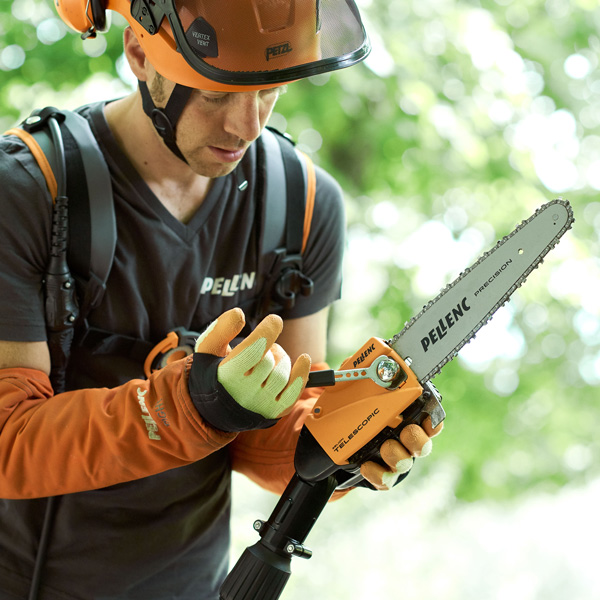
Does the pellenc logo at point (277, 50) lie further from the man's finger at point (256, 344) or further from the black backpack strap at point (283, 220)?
the man's finger at point (256, 344)

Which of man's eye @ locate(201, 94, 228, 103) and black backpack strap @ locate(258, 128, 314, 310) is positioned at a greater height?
man's eye @ locate(201, 94, 228, 103)

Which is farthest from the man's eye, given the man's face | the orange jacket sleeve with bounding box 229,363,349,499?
the orange jacket sleeve with bounding box 229,363,349,499

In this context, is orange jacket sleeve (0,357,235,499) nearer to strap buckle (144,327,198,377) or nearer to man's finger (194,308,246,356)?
man's finger (194,308,246,356)

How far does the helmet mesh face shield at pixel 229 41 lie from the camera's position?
4.70 ft

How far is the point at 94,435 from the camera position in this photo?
142cm

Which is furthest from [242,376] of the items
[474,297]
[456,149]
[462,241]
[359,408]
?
[462,241]

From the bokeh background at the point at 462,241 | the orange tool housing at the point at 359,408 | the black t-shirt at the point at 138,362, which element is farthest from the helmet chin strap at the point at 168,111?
the bokeh background at the point at 462,241

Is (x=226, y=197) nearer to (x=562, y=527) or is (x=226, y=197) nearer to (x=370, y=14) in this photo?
(x=370, y=14)

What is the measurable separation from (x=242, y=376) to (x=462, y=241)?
9.22ft

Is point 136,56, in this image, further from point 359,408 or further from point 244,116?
point 359,408

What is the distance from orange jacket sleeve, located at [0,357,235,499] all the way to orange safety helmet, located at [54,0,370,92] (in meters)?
0.58

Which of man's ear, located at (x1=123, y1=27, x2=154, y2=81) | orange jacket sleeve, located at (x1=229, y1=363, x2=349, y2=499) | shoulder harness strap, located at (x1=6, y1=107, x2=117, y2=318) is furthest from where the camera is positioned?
orange jacket sleeve, located at (x1=229, y1=363, x2=349, y2=499)

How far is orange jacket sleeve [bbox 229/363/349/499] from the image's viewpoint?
1.77m

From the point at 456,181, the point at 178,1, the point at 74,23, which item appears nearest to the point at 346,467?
the point at 178,1
